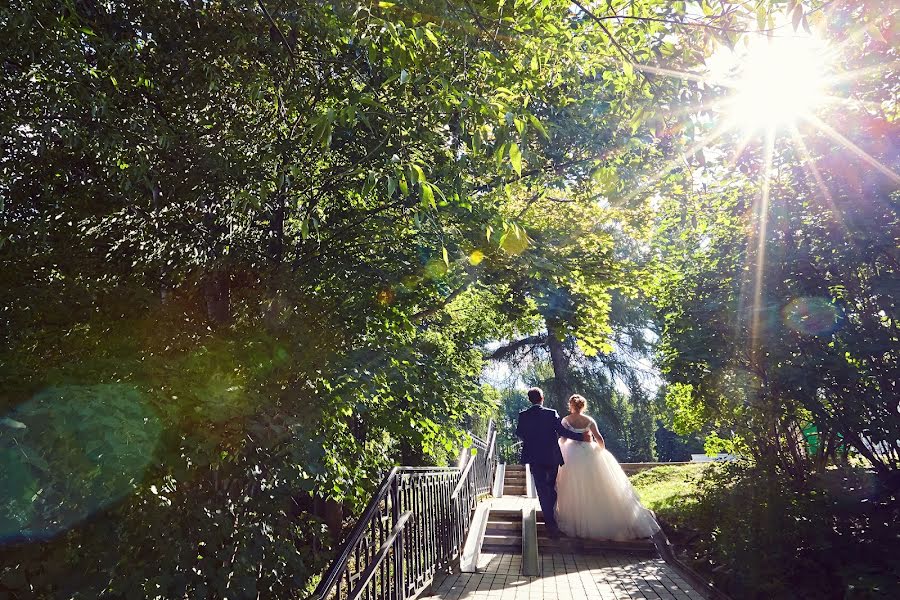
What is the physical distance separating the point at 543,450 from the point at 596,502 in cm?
97

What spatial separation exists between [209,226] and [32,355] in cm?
148

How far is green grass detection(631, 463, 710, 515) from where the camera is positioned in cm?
900

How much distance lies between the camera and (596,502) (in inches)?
269

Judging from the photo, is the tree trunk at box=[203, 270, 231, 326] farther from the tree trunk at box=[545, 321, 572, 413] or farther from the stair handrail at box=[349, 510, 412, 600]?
the tree trunk at box=[545, 321, 572, 413]

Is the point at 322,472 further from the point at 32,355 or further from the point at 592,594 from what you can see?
the point at 592,594

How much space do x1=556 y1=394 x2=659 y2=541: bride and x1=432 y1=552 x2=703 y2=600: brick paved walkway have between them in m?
0.39

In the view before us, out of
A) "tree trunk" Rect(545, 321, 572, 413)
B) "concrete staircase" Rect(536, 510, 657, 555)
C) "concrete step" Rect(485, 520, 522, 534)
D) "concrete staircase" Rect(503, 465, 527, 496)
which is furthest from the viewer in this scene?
"tree trunk" Rect(545, 321, 572, 413)

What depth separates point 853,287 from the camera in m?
4.93

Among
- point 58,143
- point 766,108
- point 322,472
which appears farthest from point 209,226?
point 766,108

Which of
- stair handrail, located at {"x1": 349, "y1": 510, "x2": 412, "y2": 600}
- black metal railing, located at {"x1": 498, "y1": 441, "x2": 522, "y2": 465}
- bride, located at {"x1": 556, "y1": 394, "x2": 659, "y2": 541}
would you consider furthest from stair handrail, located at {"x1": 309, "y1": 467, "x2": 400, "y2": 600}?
black metal railing, located at {"x1": 498, "y1": 441, "x2": 522, "y2": 465}

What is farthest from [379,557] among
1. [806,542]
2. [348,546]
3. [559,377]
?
[559,377]

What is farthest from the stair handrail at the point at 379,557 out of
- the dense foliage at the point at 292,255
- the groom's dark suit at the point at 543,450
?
the groom's dark suit at the point at 543,450

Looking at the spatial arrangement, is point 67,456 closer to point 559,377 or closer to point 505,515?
point 505,515

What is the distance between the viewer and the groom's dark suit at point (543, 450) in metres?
6.82
